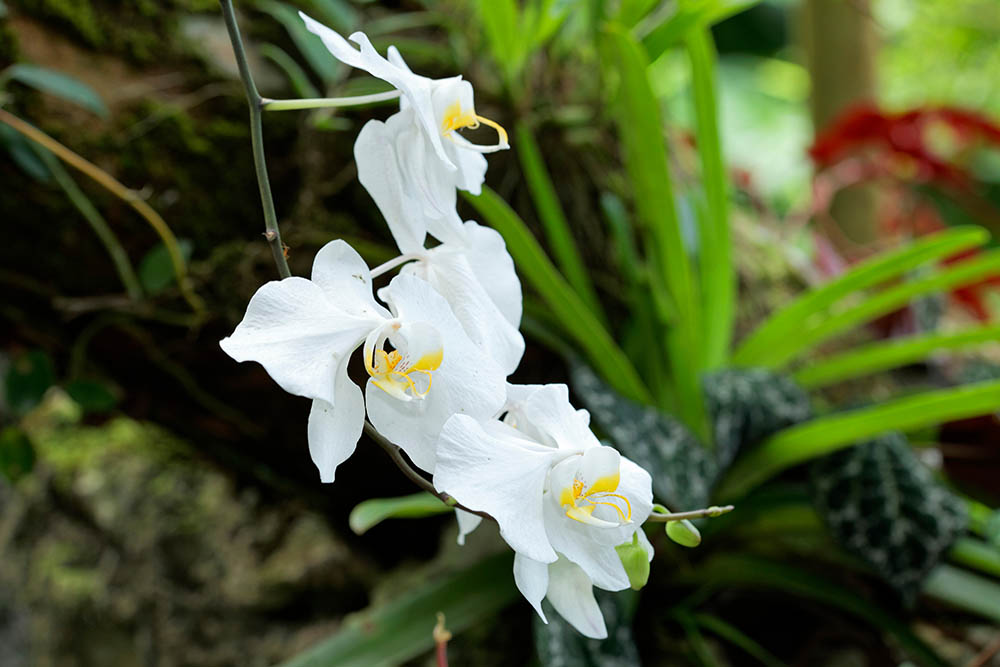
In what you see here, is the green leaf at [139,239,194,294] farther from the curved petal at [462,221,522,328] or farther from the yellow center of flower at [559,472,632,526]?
the yellow center of flower at [559,472,632,526]

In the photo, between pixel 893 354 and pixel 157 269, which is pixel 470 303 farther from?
pixel 893 354

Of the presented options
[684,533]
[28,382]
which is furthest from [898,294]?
[28,382]

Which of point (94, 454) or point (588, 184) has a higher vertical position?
point (588, 184)

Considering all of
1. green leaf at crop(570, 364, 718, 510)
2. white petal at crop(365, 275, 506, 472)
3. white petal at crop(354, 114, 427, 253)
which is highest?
white petal at crop(354, 114, 427, 253)

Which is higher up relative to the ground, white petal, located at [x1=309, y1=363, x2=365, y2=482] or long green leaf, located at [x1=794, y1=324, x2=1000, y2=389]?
white petal, located at [x1=309, y1=363, x2=365, y2=482]

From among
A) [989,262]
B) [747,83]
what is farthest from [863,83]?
[747,83]

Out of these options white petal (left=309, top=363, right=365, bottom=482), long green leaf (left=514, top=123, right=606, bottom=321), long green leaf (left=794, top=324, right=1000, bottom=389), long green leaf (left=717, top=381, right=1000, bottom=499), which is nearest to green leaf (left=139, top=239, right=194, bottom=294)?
long green leaf (left=514, top=123, right=606, bottom=321)

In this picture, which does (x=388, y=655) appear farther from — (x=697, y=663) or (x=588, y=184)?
(x=588, y=184)

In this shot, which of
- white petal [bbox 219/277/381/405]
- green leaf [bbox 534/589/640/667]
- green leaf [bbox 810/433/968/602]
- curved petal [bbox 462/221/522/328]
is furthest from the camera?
green leaf [bbox 810/433/968/602]
